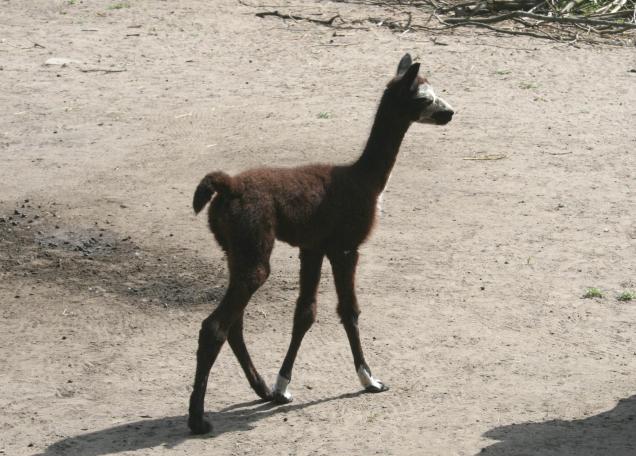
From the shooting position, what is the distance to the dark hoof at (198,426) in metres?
5.92

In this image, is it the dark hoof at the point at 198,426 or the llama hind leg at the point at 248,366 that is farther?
the llama hind leg at the point at 248,366

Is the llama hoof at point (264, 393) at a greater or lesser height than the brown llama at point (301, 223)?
lesser

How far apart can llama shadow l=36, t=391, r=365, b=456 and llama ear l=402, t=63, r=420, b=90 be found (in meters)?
2.01

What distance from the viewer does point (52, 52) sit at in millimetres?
13648

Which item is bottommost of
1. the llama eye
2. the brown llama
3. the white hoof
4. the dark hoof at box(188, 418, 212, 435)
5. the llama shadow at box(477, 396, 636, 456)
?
the dark hoof at box(188, 418, 212, 435)

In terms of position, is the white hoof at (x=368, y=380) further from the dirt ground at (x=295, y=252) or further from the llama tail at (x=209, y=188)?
the llama tail at (x=209, y=188)

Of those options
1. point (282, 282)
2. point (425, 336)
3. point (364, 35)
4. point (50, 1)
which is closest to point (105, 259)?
point (282, 282)

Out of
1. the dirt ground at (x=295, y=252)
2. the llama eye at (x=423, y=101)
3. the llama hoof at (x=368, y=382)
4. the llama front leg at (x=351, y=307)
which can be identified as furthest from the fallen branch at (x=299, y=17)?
the llama hoof at (x=368, y=382)

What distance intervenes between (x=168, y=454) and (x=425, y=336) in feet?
7.33

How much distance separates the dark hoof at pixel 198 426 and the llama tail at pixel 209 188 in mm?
1188

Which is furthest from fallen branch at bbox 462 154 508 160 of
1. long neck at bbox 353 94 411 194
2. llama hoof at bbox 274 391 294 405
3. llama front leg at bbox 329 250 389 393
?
llama hoof at bbox 274 391 294 405

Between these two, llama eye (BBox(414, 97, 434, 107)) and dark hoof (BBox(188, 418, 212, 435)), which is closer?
dark hoof (BBox(188, 418, 212, 435))

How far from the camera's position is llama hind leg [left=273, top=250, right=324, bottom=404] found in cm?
636

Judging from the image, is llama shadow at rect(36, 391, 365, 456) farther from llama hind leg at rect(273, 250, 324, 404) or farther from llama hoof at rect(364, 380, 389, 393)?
llama hoof at rect(364, 380, 389, 393)
